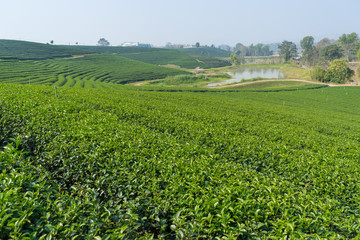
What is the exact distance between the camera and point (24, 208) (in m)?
2.69

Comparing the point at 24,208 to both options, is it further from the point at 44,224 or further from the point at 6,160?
the point at 6,160

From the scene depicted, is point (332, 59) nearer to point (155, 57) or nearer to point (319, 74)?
point (319, 74)

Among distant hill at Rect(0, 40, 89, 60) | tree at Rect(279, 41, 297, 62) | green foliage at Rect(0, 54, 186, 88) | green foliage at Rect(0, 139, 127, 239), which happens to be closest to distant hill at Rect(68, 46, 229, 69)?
green foliage at Rect(0, 54, 186, 88)

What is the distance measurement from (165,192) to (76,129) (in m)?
4.17

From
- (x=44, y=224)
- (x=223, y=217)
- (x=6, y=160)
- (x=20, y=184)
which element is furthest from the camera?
(x=6, y=160)

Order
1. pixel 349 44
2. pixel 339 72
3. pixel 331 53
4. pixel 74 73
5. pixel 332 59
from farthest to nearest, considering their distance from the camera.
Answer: pixel 349 44, pixel 332 59, pixel 331 53, pixel 339 72, pixel 74 73

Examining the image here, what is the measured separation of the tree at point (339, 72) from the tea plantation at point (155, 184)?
8070 cm

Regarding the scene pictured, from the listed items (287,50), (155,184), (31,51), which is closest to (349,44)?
(287,50)

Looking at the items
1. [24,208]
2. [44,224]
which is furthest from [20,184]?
[44,224]

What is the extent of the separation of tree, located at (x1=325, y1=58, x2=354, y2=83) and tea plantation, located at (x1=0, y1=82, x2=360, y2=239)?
265ft

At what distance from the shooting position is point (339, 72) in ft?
230

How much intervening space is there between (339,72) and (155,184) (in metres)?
90.4

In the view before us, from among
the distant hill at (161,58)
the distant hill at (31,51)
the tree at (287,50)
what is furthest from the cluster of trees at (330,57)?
the distant hill at (31,51)

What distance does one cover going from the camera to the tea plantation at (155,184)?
284cm
